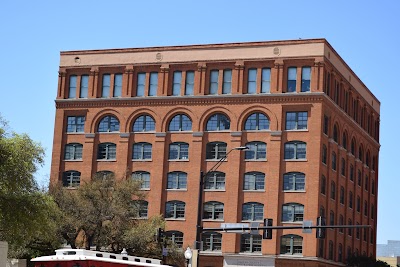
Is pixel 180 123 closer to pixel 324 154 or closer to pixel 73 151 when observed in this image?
pixel 73 151

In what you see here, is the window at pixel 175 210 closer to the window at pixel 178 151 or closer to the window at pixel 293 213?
the window at pixel 178 151

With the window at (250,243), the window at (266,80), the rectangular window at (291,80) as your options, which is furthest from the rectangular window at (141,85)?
the window at (250,243)

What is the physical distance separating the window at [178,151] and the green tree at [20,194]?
30.5 metres

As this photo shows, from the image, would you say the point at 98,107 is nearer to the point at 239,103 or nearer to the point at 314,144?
the point at 239,103

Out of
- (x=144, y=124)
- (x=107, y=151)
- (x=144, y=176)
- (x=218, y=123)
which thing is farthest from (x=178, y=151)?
(x=107, y=151)

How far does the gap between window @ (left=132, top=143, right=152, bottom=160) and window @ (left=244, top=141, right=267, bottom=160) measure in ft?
34.7

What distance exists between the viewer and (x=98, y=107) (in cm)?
9494

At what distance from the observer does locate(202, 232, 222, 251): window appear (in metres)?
88.1

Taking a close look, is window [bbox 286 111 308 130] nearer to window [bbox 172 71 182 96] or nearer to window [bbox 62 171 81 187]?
window [bbox 172 71 182 96]

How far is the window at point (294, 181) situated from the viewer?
86.1m

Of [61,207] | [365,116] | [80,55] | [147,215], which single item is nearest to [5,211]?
[61,207]

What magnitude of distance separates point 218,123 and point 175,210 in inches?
383

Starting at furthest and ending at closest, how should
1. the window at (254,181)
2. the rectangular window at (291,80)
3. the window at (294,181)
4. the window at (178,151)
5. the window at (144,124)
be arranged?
1. the window at (144,124)
2. the window at (178,151)
3. the rectangular window at (291,80)
4. the window at (254,181)
5. the window at (294,181)

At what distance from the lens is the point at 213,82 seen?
299 feet
